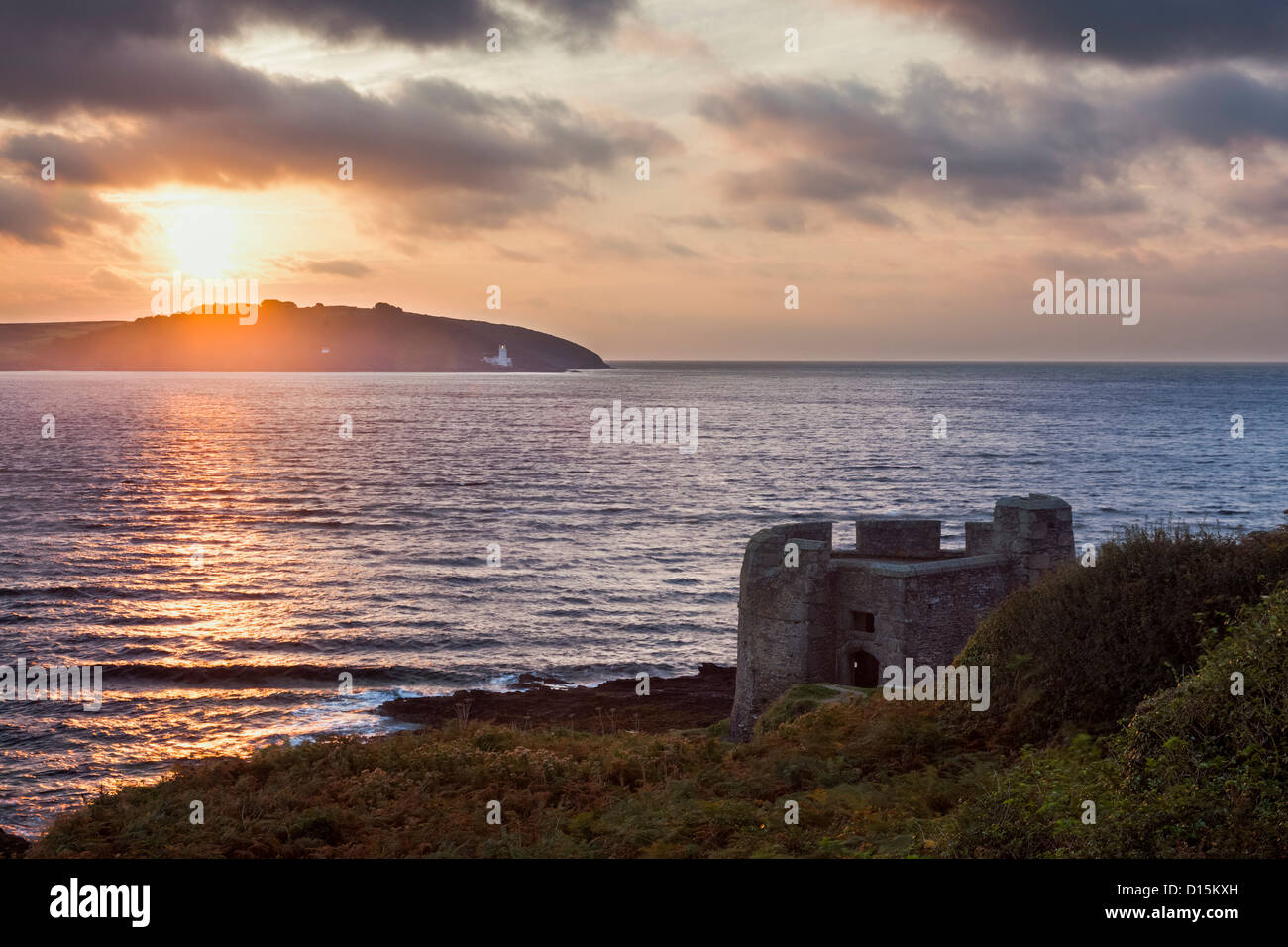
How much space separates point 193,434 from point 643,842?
153 metres

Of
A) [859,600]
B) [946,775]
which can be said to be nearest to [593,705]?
[859,600]

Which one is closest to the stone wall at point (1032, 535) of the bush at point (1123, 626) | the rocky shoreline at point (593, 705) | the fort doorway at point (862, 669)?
the fort doorway at point (862, 669)

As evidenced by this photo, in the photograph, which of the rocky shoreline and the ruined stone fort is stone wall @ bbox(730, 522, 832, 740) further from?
the rocky shoreline

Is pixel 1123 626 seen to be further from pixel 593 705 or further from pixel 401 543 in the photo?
pixel 401 543

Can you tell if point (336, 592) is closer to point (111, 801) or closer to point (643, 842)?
point (111, 801)

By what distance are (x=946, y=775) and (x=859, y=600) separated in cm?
1231

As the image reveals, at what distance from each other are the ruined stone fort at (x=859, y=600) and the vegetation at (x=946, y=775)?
6.77 meters

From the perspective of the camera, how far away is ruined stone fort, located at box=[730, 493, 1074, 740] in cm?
2719

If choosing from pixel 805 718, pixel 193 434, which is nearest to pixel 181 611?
pixel 805 718

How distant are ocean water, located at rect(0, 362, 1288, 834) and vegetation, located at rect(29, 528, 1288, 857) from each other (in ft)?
58.5

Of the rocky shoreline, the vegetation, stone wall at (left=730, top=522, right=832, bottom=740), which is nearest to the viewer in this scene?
the vegetation

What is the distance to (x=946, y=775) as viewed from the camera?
15.6m

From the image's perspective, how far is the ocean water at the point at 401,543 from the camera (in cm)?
4181

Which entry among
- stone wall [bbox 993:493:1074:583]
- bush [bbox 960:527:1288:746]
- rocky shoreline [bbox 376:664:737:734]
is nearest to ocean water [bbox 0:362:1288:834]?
rocky shoreline [bbox 376:664:737:734]
